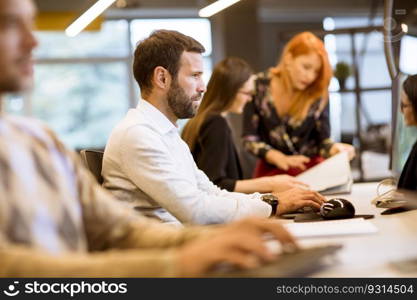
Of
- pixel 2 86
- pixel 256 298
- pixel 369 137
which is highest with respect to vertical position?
pixel 2 86

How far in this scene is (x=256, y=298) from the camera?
1037 millimetres

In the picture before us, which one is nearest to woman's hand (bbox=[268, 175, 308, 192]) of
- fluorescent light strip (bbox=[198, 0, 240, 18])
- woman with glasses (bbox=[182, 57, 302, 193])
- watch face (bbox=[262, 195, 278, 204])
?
woman with glasses (bbox=[182, 57, 302, 193])

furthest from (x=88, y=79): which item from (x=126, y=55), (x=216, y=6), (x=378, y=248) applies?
(x=378, y=248)

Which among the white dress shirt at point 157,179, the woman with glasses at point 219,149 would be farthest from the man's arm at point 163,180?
the woman with glasses at point 219,149

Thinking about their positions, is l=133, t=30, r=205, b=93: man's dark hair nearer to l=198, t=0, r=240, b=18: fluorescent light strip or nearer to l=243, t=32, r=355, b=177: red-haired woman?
l=198, t=0, r=240, b=18: fluorescent light strip

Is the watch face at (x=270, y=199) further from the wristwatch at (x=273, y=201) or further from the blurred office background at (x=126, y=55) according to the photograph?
the blurred office background at (x=126, y=55)

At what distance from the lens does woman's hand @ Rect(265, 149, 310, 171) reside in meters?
3.51

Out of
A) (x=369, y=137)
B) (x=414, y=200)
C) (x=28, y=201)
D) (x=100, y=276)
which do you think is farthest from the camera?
(x=369, y=137)

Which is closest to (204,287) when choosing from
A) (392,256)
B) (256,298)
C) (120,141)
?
(256,298)

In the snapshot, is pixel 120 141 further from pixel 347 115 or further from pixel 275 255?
pixel 347 115

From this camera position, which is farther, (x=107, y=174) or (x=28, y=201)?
(x=107, y=174)

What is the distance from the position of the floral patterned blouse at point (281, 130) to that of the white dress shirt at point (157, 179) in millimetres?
1579

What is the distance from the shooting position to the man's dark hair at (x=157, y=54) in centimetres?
239

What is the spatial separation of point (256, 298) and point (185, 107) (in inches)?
55.7
